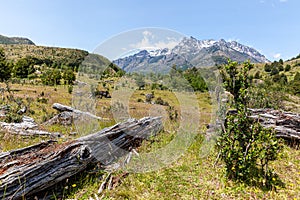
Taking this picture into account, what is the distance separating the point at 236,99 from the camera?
6.56m

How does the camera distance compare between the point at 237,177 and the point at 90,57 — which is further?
the point at 90,57

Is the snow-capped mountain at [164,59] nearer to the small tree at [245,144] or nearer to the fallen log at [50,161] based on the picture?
the small tree at [245,144]

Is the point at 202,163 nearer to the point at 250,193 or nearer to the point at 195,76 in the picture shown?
the point at 250,193

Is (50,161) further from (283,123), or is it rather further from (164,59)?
(283,123)

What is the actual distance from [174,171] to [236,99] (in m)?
2.88

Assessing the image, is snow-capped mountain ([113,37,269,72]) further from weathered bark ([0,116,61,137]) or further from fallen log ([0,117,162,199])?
weathered bark ([0,116,61,137])

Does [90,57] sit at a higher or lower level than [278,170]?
higher

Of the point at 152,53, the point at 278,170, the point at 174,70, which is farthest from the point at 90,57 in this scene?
the point at 278,170

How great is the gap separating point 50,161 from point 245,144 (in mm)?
5141

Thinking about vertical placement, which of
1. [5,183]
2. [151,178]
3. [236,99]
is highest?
[236,99]

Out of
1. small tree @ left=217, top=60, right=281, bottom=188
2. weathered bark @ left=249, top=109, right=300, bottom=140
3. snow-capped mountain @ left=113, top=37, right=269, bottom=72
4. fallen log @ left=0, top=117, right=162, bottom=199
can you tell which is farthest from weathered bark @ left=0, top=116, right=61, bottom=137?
weathered bark @ left=249, top=109, right=300, bottom=140

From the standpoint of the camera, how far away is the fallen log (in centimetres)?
401

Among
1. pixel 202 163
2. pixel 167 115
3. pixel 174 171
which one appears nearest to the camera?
pixel 174 171

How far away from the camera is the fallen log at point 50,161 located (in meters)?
4.01
